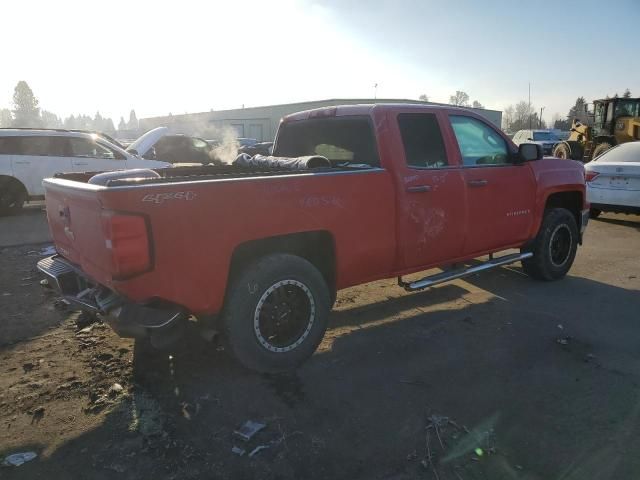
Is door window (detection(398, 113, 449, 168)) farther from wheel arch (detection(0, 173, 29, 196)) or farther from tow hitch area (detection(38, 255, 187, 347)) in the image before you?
wheel arch (detection(0, 173, 29, 196))

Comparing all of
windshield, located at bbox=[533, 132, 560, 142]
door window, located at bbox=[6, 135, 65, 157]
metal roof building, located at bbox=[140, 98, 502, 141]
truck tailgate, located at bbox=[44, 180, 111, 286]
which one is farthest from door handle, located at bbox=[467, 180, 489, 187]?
metal roof building, located at bbox=[140, 98, 502, 141]

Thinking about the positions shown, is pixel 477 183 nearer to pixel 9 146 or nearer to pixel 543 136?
pixel 9 146

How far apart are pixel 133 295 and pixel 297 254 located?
1.32 meters

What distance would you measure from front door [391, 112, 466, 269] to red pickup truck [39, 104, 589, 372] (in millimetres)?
13

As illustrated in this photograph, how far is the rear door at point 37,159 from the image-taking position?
1027 centimetres

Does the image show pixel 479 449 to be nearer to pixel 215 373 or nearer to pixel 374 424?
pixel 374 424

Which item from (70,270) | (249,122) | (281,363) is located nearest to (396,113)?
(281,363)

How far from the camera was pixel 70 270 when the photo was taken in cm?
349

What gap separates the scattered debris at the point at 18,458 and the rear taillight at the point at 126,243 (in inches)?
41.7

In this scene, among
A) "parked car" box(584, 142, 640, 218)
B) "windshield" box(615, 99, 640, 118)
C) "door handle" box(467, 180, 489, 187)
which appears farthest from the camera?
"windshield" box(615, 99, 640, 118)

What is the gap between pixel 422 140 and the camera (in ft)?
14.2

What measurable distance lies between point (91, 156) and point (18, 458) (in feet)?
31.1

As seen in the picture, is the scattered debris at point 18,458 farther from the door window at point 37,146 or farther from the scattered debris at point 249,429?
the door window at point 37,146

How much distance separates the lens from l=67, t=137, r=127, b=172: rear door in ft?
34.9
